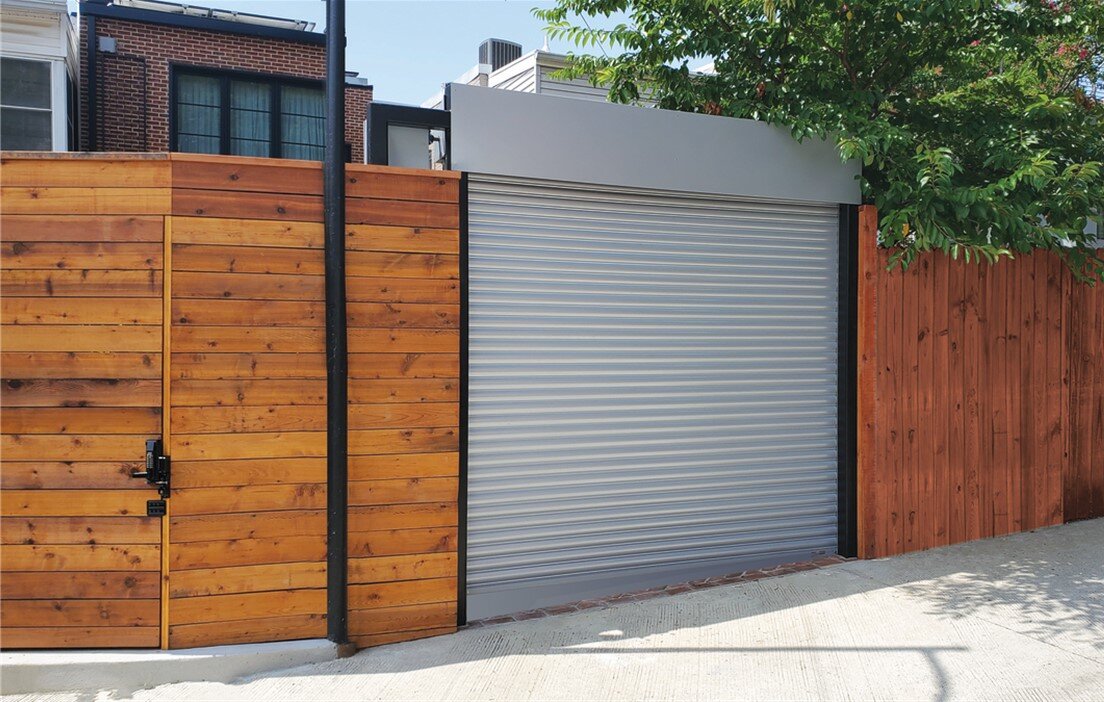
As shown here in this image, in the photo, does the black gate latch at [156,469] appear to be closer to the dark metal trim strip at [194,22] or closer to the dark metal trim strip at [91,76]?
the dark metal trim strip at [194,22]

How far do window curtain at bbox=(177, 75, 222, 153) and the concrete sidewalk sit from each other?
1190 cm

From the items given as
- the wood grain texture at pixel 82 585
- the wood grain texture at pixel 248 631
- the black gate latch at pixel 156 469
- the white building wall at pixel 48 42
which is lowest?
the wood grain texture at pixel 248 631

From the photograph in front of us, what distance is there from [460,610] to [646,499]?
155 cm

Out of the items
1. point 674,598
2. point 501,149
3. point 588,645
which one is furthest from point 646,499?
point 501,149

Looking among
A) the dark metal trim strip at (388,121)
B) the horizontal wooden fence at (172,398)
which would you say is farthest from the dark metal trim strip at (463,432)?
the horizontal wooden fence at (172,398)

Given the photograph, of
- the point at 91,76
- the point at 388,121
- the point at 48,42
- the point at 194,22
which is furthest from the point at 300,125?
the point at 388,121

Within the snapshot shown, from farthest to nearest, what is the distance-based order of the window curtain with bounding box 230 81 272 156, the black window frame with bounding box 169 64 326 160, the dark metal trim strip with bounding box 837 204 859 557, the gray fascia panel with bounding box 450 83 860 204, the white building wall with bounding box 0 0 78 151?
the window curtain with bounding box 230 81 272 156
the black window frame with bounding box 169 64 326 160
the white building wall with bounding box 0 0 78 151
the dark metal trim strip with bounding box 837 204 859 557
the gray fascia panel with bounding box 450 83 860 204

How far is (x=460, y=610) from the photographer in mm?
5309

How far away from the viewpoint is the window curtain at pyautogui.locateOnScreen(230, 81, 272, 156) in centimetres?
1471

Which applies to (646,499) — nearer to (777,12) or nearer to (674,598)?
(674,598)

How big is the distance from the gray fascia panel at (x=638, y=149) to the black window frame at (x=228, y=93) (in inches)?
381

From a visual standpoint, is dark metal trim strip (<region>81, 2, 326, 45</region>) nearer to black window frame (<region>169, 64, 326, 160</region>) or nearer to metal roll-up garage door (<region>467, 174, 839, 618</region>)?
black window frame (<region>169, 64, 326, 160</region>)

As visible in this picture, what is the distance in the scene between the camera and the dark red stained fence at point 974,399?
649 centimetres

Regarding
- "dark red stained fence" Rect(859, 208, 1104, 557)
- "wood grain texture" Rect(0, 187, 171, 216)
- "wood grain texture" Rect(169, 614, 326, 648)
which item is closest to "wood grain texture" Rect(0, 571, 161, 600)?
"wood grain texture" Rect(169, 614, 326, 648)
